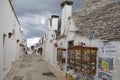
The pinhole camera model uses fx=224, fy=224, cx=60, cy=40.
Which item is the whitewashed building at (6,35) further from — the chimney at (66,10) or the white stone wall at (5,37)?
the chimney at (66,10)

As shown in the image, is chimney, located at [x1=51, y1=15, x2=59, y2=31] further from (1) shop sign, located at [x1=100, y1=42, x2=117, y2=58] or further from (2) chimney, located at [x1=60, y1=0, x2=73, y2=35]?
(1) shop sign, located at [x1=100, y1=42, x2=117, y2=58]

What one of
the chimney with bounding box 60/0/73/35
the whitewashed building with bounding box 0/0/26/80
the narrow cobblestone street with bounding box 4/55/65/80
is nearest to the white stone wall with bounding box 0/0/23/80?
the whitewashed building with bounding box 0/0/26/80

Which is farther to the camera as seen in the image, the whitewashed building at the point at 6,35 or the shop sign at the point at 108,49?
the whitewashed building at the point at 6,35

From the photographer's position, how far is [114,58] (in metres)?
7.78

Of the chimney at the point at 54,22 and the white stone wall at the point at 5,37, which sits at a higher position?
the chimney at the point at 54,22

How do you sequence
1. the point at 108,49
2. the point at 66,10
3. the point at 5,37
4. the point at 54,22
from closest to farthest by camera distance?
the point at 108,49
the point at 5,37
the point at 66,10
the point at 54,22

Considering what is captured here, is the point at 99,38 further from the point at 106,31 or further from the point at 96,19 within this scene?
the point at 96,19

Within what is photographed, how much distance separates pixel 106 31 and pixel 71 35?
5.09 metres

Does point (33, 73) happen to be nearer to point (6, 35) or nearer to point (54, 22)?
point (6, 35)

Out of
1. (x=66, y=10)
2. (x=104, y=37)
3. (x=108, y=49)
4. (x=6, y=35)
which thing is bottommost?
(x=108, y=49)

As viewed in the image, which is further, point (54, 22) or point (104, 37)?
point (54, 22)

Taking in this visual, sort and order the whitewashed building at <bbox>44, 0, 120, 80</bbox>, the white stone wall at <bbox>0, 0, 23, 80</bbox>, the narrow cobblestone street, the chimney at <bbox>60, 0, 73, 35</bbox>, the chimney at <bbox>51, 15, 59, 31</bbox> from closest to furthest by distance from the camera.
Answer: the whitewashed building at <bbox>44, 0, 120, 80</bbox>, the white stone wall at <bbox>0, 0, 23, 80</bbox>, the narrow cobblestone street, the chimney at <bbox>60, 0, 73, 35</bbox>, the chimney at <bbox>51, 15, 59, 31</bbox>

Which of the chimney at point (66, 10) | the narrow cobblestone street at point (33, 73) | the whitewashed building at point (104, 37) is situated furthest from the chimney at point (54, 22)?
the whitewashed building at point (104, 37)

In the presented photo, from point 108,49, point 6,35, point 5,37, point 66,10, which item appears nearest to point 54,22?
point 66,10
